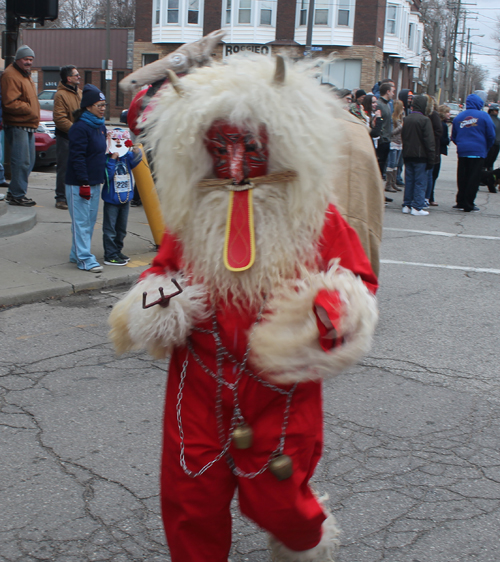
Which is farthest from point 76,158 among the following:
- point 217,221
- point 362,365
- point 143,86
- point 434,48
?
point 434,48

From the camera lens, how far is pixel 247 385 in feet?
6.38

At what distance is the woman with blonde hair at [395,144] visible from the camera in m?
11.9

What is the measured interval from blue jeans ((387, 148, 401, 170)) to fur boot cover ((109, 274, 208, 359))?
10.8 meters

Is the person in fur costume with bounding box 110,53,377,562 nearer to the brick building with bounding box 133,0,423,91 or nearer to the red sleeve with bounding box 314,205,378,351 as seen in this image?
the red sleeve with bounding box 314,205,378,351

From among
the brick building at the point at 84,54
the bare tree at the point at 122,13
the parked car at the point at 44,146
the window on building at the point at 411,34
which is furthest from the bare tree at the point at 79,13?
the parked car at the point at 44,146

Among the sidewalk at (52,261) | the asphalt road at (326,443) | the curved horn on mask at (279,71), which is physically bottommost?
the asphalt road at (326,443)

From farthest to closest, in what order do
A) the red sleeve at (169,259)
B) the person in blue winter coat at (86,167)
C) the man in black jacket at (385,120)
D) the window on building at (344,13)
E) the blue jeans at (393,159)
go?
the window on building at (344,13) → the blue jeans at (393,159) → the man in black jacket at (385,120) → the person in blue winter coat at (86,167) → the red sleeve at (169,259)

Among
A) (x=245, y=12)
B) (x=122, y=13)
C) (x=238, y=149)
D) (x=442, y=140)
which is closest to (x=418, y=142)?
(x=442, y=140)

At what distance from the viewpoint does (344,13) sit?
114ft

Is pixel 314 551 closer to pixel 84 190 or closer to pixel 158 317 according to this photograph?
pixel 158 317

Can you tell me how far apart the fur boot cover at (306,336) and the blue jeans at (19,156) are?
7.56 meters

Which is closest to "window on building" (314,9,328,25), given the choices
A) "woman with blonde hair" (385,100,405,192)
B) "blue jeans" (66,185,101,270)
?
"woman with blonde hair" (385,100,405,192)

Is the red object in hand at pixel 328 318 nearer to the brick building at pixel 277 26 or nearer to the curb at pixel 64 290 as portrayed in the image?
the curb at pixel 64 290

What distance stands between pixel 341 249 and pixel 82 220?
484 cm
